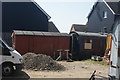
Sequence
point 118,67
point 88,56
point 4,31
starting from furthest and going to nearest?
point 4,31 → point 88,56 → point 118,67

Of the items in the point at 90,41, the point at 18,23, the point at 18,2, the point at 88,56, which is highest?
the point at 18,2

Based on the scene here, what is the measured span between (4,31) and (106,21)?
16.5m

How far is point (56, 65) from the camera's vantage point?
15578mm

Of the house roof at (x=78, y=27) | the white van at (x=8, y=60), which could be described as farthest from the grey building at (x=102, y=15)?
the white van at (x=8, y=60)

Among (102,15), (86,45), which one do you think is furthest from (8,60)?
(102,15)

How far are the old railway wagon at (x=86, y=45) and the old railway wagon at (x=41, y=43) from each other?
4.50 feet

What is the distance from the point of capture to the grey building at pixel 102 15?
114 ft

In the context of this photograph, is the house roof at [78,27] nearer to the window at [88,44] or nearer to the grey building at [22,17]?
the grey building at [22,17]

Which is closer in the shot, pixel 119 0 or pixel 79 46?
pixel 79 46

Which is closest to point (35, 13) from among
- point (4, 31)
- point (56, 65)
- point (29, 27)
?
point (29, 27)

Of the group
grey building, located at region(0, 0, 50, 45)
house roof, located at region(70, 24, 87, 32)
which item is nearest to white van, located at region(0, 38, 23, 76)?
grey building, located at region(0, 0, 50, 45)

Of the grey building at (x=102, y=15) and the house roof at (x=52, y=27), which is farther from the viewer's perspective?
the house roof at (x=52, y=27)

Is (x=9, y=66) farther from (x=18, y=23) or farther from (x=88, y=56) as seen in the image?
(x=18, y=23)

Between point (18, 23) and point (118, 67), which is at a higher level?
point (18, 23)
